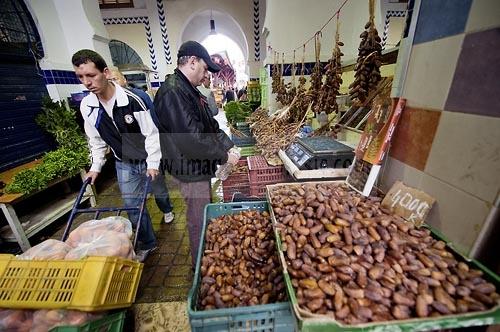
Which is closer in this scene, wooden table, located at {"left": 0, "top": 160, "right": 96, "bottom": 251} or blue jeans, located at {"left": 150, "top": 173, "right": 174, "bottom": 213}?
wooden table, located at {"left": 0, "top": 160, "right": 96, "bottom": 251}

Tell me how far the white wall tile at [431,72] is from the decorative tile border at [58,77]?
5842 millimetres

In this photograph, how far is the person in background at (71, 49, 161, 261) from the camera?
6.89ft

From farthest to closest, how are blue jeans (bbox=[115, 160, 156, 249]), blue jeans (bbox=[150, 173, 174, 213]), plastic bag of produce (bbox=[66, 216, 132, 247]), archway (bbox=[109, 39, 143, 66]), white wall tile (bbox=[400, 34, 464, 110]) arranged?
archway (bbox=[109, 39, 143, 66]) → blue jeans (bbox=[150, 173, 174, 213]) → blue jeans (bbox=[115, 160, 156, 249]) → plastic bag of produce (bbox=[66, 216, 132, 247]) → white wall tile (bbox=[400, 34, 464, 110])

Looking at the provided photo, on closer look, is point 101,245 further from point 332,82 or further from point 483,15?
point 332,82

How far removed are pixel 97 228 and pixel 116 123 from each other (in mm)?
1091

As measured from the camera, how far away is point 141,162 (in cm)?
265

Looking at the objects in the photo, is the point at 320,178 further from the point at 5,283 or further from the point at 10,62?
the point at 10,62

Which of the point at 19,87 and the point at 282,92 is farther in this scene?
the point at 282,92

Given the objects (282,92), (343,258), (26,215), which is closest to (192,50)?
(343,258)

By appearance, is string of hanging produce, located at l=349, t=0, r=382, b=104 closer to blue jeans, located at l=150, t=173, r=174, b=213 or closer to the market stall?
the market stall

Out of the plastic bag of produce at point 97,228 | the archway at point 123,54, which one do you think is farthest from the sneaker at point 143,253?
the archway at point 123,54

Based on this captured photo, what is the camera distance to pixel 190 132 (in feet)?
6.63

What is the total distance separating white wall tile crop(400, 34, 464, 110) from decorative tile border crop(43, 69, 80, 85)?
19.2ft

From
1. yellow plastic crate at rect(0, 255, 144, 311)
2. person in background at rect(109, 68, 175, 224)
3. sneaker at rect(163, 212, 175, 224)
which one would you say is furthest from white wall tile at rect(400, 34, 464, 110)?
sneaker at rect(163, 212, 175, 224)
